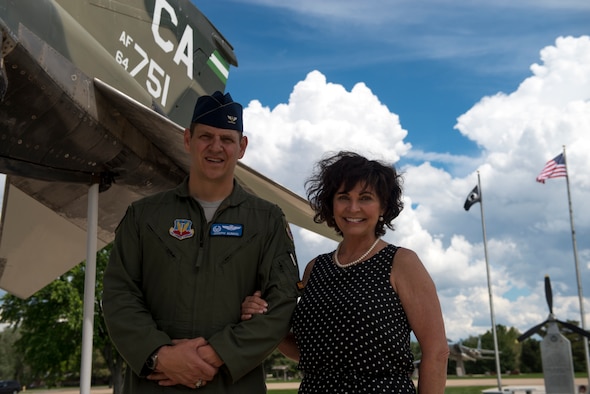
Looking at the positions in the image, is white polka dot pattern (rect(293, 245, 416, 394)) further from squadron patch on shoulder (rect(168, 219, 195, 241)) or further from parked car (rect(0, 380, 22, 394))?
parked car (rect(0, 380, 22, 394))

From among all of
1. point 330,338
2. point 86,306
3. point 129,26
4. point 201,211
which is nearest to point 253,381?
point 330,338

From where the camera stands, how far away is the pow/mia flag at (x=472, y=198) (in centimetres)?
2869

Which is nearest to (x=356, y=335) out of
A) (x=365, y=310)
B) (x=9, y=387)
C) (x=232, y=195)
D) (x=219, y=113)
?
(x=365, y=310)

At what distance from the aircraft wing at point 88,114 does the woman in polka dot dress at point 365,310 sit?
2.07 m

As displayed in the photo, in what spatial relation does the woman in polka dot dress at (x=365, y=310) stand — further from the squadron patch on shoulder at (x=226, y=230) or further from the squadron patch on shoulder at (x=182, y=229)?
the squadron patch on shoulder at (x=182, y=229)

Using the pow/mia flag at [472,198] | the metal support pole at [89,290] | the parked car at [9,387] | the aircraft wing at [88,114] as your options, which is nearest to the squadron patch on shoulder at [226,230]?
the aircraft wing at [88,114]

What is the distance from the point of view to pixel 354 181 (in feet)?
8.36

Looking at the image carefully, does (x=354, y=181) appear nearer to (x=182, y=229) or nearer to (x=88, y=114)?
(x=182, y=229)

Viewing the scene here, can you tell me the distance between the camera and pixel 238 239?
2.46 m

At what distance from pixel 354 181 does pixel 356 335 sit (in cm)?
67

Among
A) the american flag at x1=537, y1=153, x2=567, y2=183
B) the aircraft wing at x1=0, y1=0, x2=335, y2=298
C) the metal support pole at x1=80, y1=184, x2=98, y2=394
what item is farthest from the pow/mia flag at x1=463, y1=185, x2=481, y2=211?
the metal support pole at x1=80, y1=184, x2=98, y2=394

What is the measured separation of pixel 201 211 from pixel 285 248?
1.33 ft

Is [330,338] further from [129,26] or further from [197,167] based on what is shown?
[129,26]

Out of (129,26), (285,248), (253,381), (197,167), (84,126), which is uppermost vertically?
(129,26)
